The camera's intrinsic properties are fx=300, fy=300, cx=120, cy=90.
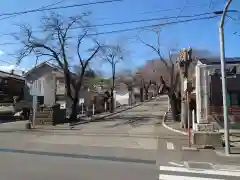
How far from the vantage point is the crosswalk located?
8.23 m

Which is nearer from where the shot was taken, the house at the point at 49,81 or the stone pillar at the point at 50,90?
the stone pillar at the point at 50,90

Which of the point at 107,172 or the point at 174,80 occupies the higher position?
the point at 174,80

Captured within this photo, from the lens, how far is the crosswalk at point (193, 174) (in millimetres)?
8227

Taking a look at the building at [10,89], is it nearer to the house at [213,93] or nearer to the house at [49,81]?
the house at [49,81]

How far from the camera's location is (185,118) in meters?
22.6

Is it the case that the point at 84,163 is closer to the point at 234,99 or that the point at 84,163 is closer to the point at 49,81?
the point at 234,99

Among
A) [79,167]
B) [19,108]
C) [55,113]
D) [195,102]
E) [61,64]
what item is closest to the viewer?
[79,167]

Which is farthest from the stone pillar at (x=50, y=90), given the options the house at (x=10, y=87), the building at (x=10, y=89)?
the house at (x=10, y=87)

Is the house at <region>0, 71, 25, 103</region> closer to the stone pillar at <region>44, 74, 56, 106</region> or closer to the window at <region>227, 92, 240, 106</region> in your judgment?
the stone pillar at <region>44, 74, 56, 106</region>

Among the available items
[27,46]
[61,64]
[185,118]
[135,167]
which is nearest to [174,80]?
[185,118]

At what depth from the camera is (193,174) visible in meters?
8.66

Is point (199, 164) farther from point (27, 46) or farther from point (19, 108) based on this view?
point (19, 108)

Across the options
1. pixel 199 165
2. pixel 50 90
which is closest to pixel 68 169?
pixel 199 165

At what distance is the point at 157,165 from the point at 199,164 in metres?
1.55
